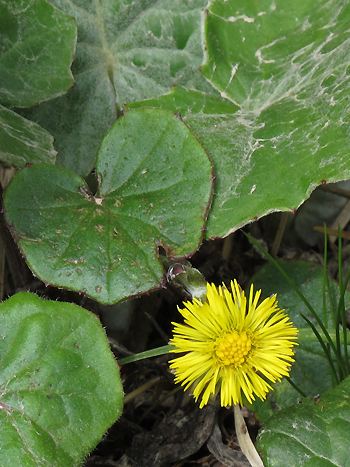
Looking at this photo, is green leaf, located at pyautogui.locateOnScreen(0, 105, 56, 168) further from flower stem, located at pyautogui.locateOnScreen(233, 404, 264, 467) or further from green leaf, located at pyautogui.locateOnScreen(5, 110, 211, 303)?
flower stem, located at pyautogui.locateOnScreen(233, 404, 264, 467)

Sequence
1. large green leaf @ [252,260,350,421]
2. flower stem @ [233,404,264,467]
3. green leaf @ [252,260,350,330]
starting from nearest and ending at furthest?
1. flower stem @ [233,404,264,467]
2. large green leaf @ [252,260,350,421]
3. green leaf @ [252,260,350,330]

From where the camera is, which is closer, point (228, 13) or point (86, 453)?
point (86, 453)

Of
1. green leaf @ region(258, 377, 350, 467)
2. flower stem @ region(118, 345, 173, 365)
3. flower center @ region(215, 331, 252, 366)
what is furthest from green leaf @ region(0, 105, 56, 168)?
green leaf @ region(258, 377, 350, 467)

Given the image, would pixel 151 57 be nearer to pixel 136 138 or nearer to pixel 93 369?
pixel 136 138

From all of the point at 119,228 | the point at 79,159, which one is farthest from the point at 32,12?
the point at 119,228

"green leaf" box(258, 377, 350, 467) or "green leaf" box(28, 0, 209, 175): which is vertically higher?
"green leaf" box(28, 0, 209, 175)

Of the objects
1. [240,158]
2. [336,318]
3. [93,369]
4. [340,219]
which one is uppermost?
[340,219]
